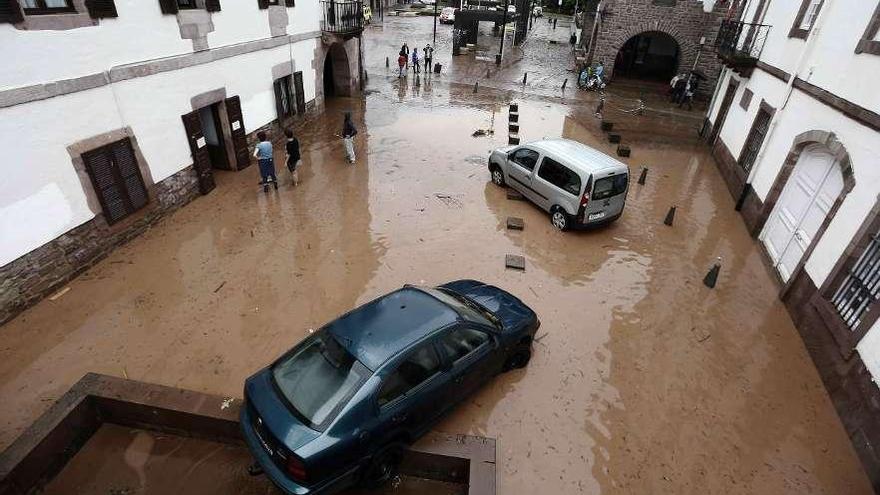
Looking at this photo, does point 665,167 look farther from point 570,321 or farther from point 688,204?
point 570,321

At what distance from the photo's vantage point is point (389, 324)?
17.2 feet

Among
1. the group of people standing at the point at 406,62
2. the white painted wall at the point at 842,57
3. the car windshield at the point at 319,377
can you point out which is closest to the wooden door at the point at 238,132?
the car windshield at the point at 319,377

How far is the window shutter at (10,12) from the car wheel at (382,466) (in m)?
8.06

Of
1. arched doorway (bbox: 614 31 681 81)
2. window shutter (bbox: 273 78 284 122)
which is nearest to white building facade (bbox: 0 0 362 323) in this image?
window shutter (bbox: 273 78 284 122)

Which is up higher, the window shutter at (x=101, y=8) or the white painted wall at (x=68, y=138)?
the window shutter at (x=101, y=8)

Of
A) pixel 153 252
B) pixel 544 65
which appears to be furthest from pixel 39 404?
pixel 544 65

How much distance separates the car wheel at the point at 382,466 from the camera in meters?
4.76

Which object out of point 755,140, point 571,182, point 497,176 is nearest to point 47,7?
point 497,176

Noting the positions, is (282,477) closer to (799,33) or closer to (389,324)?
(389,324)

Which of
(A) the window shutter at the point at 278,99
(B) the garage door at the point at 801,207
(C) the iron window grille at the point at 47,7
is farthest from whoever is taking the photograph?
(A) the window shutter at the point at 278,99

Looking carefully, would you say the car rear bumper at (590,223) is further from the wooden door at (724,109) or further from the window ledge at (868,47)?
the wooden door at (724,109)

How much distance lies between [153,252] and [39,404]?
3.67m

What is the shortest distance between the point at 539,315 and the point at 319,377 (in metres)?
4.46

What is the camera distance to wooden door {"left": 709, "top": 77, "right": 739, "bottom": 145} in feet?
53.4
